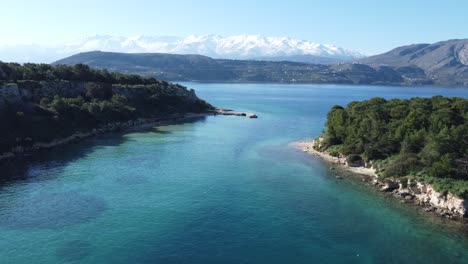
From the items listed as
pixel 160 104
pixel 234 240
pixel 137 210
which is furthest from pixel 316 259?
pixel 160 104

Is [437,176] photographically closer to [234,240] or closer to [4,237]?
[234,240]

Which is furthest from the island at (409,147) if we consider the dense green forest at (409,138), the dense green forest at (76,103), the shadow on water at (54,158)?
the dense green forest at (76,103)

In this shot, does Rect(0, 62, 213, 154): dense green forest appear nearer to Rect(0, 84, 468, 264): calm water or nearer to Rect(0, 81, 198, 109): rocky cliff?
Rect(0, 81, 198, 109): rocky cliff

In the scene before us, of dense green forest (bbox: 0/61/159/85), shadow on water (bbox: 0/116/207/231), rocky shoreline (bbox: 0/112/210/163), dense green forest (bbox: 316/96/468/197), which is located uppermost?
dense green forest (bbox: 0/61/159/85)

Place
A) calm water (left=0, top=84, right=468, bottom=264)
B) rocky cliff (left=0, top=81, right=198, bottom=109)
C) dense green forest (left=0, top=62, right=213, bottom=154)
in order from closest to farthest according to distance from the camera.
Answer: calm water (left=0, top=84, right=468, bottom=264) → dense green forest (left=0, top=62, right=213, bottom=154) → rocky cliff (left=0, top=81, right=198, bottom=109)

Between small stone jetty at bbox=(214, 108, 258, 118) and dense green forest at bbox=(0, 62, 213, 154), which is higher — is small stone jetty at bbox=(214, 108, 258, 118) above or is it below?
below

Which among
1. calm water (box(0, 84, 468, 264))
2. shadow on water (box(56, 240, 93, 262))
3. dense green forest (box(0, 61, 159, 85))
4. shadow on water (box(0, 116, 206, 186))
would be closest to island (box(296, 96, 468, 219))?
calm water (box(0, 84, 468, 264))

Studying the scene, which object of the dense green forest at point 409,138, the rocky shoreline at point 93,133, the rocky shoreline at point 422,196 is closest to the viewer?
the rocky shoreline at point 422,196

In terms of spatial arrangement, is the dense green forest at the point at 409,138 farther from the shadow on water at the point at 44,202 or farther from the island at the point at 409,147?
the shadow on water at the point at 44,202
